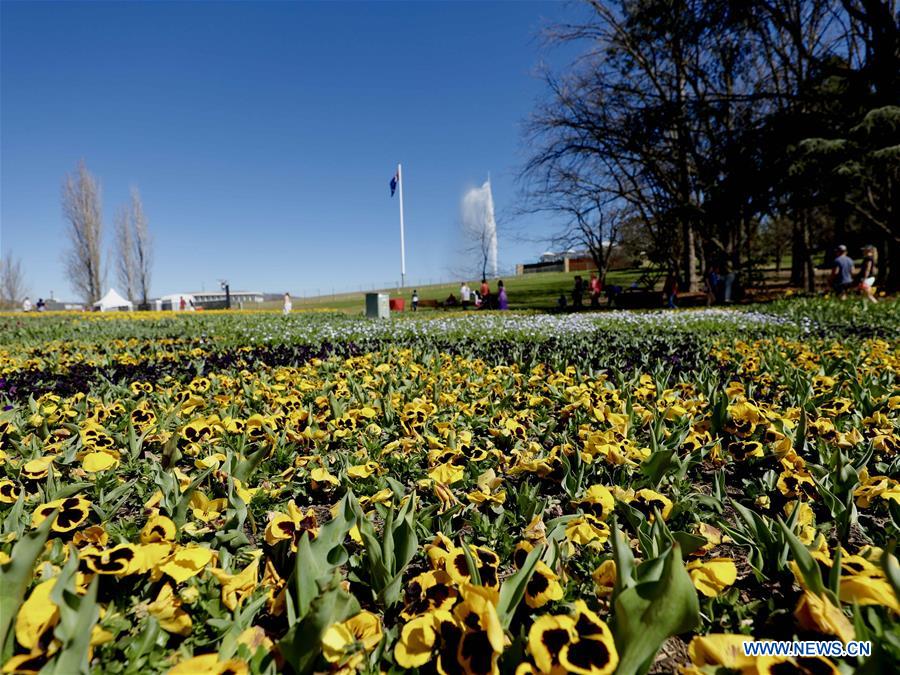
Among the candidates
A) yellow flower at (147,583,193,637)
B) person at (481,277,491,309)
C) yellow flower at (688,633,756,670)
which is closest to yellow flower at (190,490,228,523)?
yellow flower at (147,583,193,637)

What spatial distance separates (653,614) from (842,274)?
16.2m

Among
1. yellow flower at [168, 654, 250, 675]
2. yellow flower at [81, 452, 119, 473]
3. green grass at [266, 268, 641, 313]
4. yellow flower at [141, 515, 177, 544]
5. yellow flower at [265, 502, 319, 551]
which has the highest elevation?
green grass at [266, 268, 641, 313]

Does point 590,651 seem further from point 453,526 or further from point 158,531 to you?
point 158,531

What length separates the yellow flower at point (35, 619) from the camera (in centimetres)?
105

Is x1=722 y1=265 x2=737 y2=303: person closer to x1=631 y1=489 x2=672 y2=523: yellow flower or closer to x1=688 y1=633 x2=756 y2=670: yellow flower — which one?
x1=631 y1=489 x2=672 y2=523: yellow flower

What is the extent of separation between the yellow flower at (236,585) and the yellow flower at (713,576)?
4.21 ft

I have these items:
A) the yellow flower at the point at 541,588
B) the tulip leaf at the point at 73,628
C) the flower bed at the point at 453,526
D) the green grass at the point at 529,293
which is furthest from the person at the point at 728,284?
the tulip leaf at the point at 73,628

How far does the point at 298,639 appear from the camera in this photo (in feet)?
3.64

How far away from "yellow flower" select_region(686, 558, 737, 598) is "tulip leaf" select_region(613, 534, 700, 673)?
0.29 metres

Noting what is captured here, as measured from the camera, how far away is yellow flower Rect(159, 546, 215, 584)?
4.45ft

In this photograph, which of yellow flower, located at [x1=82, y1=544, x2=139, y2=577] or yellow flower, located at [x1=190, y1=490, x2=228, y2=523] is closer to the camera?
yellow flower, located at [x1=82, y1=544, x2=139, y2=577]

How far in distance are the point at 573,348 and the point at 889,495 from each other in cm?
431

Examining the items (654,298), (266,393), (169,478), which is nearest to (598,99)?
(654,298)

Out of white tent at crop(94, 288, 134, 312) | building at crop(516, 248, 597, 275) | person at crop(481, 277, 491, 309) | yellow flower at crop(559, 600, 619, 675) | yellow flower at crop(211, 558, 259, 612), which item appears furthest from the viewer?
building at crop(516, 248, 597, 275)
